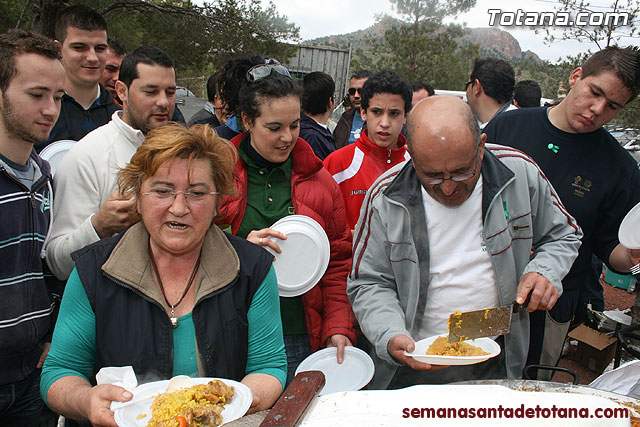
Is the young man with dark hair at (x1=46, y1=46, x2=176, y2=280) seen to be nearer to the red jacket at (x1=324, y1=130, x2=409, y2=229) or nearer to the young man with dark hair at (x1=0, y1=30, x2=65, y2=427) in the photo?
the young man with dark hair at (x1=0, y1=30, x2=65, y2=427)

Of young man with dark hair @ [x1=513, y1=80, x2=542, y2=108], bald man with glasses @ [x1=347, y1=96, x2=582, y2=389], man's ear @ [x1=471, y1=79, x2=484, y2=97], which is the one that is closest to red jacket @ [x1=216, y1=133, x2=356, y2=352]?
bald man with glasses @ [x1=347, y1=96, x2=582, y2=389]

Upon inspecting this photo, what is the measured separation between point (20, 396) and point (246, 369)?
1152mm

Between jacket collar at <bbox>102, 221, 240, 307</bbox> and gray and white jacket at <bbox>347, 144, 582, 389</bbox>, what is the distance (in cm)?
69

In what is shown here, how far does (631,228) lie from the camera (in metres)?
2.61

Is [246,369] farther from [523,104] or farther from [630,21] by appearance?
[630,21]

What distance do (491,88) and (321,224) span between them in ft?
10.6

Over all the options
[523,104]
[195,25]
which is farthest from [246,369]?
[195,25]

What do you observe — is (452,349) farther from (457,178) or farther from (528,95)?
(528,95)

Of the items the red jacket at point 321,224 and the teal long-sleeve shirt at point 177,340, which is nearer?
the teal long-sleeve shirt at point 177,340

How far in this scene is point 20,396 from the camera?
89.2 inches

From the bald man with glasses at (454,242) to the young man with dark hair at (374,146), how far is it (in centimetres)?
118

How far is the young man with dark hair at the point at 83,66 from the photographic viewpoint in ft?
11.4

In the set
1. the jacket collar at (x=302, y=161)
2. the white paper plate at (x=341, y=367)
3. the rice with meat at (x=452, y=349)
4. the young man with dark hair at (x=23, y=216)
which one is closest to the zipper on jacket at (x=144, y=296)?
the young man with dark hair at (x=23, y=216)
